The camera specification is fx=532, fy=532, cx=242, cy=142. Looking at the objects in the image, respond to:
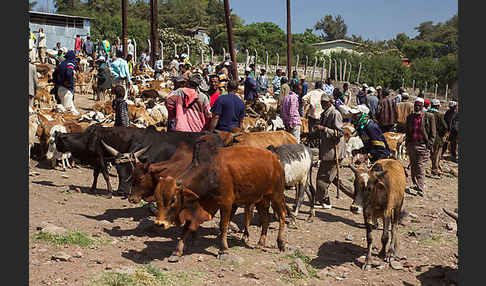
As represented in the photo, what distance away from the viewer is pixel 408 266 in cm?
827

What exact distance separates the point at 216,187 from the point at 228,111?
2.70 meters

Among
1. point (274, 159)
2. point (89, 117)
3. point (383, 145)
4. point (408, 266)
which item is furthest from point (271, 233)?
point (89, 117)

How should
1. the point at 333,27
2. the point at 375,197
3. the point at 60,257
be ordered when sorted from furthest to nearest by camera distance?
the point at 333,27, the point at 375,197, the point at 60,257

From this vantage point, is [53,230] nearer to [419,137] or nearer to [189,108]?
[189,108]

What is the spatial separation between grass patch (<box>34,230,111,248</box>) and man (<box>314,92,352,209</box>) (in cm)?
478

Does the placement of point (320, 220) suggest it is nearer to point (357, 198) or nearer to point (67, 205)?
point (357, 198)

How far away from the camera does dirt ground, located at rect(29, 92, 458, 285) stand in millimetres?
6668

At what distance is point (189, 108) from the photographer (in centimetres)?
972

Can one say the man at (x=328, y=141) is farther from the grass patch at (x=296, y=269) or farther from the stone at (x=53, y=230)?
the stone at (x=53, y=230)

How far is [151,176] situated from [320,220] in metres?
4.05

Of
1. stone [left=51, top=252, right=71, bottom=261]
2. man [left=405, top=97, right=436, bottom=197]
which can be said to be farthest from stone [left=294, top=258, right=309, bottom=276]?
man [left=405, top=97, right=436, bottom=197]

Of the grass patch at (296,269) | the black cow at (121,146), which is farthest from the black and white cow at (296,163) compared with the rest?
the grass patch at (296,269)

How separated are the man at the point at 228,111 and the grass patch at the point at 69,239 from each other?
3.07 m

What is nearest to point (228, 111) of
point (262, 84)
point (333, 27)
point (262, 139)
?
point (262, 139)
